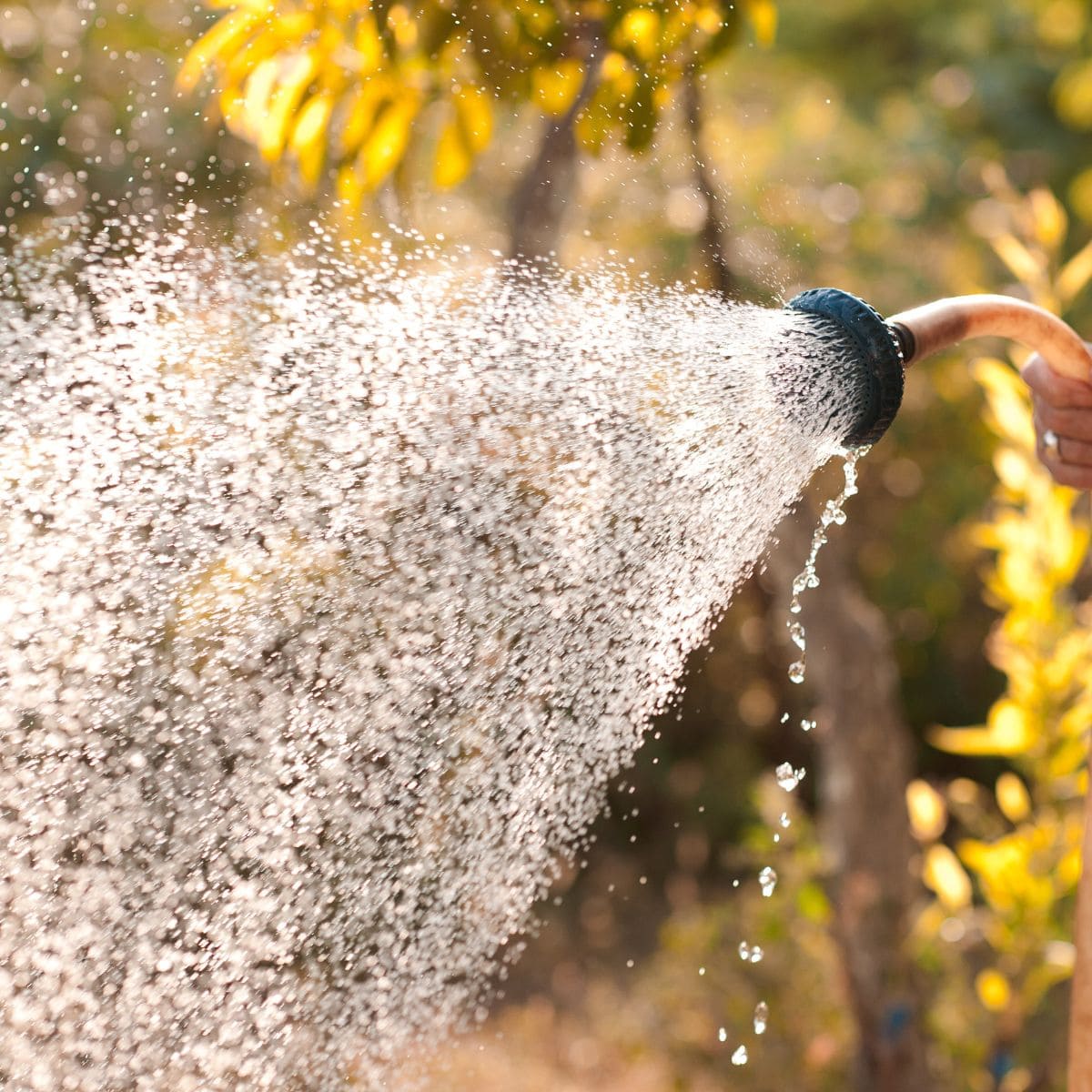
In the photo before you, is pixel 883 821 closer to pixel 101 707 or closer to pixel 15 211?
pixel 101 707

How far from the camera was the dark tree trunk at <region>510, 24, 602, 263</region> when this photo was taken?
1915mm

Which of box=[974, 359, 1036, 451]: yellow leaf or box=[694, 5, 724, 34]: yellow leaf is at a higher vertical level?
box=[694, 5, 724, 34]: yellow leaf

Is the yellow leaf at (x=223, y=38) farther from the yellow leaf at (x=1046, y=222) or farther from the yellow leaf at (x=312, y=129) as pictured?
the yellow leaf at (x=1046, y=222)

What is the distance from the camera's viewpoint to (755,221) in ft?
7.96

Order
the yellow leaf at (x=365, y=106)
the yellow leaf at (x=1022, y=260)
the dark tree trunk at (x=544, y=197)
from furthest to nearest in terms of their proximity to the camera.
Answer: the yellow leaf at (x=1022, y=260) < the dark tree trunk at (x=544, y=197) < the yellow leaf at (x=365, y=106)

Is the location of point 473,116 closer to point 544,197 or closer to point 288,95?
point 288,95

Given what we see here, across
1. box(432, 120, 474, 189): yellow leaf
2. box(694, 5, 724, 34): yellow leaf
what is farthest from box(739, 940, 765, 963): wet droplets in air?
box(694, 5, 724, 34): yellow leaf

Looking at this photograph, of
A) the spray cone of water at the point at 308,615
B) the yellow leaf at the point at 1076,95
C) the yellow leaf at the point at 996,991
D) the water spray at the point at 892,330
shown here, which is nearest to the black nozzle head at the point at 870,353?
the water spray at the point at 892,330

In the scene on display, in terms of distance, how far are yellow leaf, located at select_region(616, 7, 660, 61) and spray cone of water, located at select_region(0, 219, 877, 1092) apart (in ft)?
0.95

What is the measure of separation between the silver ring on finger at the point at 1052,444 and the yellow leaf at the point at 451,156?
0.74m

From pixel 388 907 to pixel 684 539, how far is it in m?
0.71

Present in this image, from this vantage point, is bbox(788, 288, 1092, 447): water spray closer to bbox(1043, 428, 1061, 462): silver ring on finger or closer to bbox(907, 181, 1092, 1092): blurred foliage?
bbox(1043, 428, 1061, 462): silver ring on finger

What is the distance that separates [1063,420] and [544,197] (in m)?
1.04

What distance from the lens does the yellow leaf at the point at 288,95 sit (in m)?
1.32
